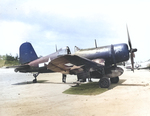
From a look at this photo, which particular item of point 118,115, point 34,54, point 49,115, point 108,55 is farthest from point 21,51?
point 118,115

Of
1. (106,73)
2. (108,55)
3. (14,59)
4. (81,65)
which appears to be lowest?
(106,73)

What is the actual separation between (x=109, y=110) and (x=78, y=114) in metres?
0.91

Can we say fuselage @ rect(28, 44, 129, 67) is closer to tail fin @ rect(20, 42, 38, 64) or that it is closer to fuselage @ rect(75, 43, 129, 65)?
fuselage @ rect(75, 43, 129, 65)

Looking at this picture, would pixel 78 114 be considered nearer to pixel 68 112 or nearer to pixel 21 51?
pixel 68 112

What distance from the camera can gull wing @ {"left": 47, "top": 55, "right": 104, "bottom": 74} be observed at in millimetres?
7410

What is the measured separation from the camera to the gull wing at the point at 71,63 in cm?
741

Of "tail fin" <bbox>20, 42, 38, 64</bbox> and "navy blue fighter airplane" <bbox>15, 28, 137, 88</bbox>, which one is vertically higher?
"tail fin" <bbox>20, 42, 38, 64</bbox>

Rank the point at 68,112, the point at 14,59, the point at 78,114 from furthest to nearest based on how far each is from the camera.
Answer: the point at 14,59, the point at 68,112, the point at 78,114

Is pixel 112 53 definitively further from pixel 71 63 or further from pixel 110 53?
pixel 71 63

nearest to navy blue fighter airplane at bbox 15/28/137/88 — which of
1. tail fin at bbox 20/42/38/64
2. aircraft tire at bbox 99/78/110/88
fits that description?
aircraft tire at bbox 99/78/110/88

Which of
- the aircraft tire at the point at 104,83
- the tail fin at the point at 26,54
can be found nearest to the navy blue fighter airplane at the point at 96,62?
the aircraft tire at the point at 104,83

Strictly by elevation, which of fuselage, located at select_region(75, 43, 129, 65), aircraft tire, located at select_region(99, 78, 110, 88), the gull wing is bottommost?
aircraft tire, located at select_region(99, 78, 110, 88)

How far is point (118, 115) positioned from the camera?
351cm

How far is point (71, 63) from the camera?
26.0 ft
